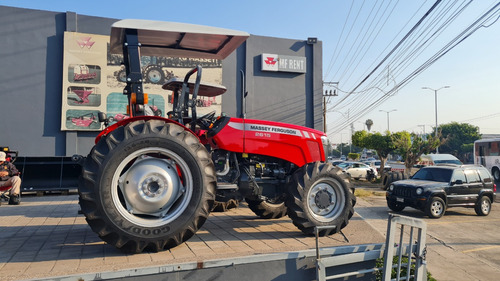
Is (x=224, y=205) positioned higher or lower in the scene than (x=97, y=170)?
lower

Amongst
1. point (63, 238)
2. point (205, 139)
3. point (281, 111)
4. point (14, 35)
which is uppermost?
point (14, 35)

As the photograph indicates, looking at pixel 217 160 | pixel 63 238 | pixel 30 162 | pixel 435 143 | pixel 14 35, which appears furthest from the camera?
pixel 435 143

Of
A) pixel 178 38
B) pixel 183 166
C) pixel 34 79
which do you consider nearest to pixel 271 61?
pixel 34 79

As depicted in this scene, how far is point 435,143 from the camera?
22.2m

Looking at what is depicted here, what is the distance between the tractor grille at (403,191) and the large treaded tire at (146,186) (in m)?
8.72

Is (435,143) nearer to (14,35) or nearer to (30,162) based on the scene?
(30,162)

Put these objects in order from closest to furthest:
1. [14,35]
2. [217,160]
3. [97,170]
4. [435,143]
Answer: [97,170], [217,160], [14,35], [435,143]

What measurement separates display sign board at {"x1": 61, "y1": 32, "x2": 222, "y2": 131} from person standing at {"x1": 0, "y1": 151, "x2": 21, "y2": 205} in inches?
270

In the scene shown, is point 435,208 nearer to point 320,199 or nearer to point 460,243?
point 460,243

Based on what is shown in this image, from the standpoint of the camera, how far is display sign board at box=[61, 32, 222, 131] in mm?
15094

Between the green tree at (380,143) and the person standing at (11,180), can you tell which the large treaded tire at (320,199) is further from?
the green tree at (380,143)

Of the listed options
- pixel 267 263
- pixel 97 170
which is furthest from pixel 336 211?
pixel 97 170

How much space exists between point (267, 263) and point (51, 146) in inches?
588

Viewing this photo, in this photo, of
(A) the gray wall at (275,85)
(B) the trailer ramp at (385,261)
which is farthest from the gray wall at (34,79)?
(B) the trailer ramp at (385,261)
